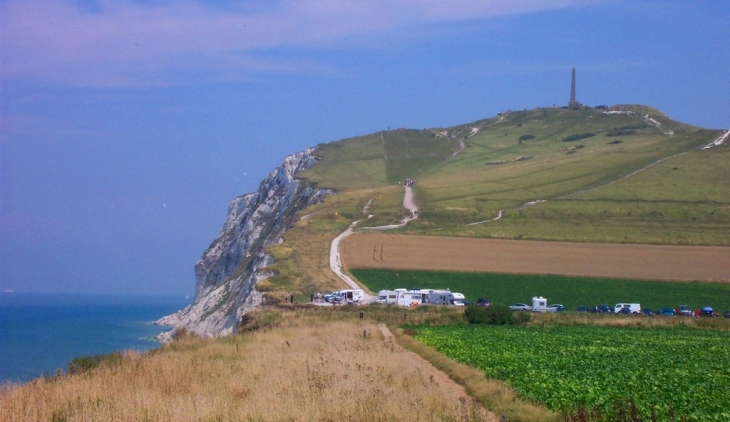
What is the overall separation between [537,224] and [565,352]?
67.9 m

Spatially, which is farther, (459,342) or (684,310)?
(684,310)

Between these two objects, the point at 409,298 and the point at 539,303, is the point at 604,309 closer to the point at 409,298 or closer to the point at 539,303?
the point at 539,303

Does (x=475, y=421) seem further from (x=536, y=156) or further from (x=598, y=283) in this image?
(x=536, y=156)

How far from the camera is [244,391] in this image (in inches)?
651

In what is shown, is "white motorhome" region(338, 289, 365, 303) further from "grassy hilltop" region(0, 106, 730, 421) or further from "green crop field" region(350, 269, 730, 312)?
"green crop field" region(350, 269, 730, 312)

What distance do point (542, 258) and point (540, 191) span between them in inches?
1416

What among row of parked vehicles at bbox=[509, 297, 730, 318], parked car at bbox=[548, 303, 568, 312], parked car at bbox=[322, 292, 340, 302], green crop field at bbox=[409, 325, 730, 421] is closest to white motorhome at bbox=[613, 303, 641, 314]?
row of parked vehicles at bbox=[509, 297, 730, 318]

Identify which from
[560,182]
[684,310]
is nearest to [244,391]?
[684,310]

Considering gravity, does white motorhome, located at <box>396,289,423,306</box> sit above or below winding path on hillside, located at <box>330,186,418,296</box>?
below

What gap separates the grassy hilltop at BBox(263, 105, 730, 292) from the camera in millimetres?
86569

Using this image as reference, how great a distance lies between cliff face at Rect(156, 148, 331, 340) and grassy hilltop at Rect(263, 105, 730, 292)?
5.86 meters

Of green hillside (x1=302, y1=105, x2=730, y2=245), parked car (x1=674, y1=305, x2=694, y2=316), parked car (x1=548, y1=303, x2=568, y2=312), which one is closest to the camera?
parked car (x1=674, y1=305, x2=694, y2=316)

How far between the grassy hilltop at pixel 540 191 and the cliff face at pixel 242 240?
19.2 feet

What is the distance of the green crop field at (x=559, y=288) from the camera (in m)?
64.8
